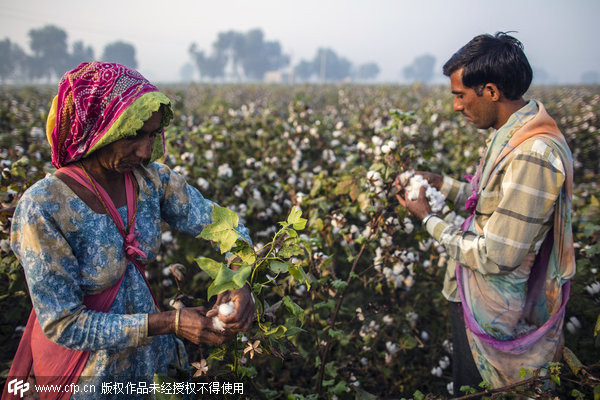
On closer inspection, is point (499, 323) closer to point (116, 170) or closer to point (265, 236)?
point (116, 170)

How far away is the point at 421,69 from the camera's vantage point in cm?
12950

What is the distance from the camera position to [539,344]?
1.42m

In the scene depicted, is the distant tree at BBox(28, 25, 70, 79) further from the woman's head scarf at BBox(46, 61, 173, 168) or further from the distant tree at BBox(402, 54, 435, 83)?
the distant tree at BBox(402, 54, 435, 83)

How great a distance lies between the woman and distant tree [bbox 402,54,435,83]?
13883cm

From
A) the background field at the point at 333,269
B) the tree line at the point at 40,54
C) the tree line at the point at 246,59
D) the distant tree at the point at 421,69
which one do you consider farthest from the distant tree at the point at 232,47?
the background field at the point at 333,269

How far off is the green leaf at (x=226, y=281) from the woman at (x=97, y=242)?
0.20m

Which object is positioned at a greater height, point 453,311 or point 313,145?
point 313,145

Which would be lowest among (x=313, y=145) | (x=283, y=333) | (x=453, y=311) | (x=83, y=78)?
(x=453, y=311)

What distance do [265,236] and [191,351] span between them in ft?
3.54

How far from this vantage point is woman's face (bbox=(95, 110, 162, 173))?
1.17 metres

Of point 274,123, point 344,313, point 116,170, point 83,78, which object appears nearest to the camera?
point 83,78

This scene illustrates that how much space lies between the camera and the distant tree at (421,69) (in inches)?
5064

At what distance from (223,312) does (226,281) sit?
185mm

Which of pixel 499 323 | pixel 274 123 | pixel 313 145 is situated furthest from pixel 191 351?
pixel 274 123
